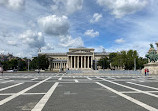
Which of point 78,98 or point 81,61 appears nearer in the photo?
point 78,98

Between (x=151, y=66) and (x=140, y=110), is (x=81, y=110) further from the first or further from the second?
(x=151, y=66)

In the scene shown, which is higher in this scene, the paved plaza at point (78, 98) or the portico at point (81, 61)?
the portico at point (81, 61)

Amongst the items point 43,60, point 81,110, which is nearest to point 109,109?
point 81,110

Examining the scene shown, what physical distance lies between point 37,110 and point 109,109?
315cm

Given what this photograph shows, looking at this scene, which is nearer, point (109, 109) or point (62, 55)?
point (109, 109)

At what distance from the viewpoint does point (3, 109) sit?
23.2 feet

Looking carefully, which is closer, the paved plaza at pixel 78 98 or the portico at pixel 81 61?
the paved plaza at pixel 78 98

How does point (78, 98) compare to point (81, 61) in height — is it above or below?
below

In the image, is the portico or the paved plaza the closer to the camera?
the paved plaza

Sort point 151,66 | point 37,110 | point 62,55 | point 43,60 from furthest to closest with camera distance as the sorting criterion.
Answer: point 62,55 < point 43,60 < point 151,66 < point 37,110

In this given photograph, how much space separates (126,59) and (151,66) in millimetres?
37742

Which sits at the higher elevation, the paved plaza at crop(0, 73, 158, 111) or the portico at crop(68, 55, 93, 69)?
the portico at crop(68, 55, 93, 69)

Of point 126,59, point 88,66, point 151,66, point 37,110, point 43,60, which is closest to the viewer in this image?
point 37,110

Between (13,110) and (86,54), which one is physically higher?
(86,54)
